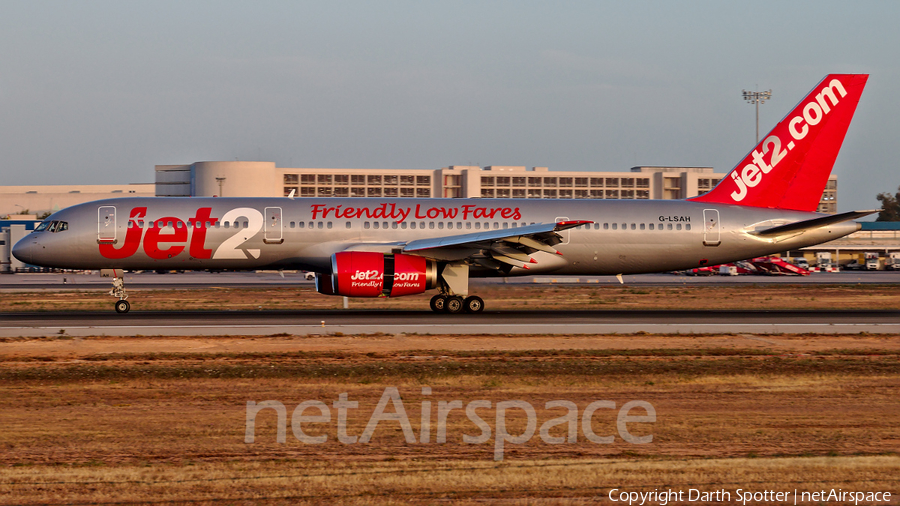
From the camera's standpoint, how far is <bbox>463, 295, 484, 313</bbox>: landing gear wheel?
91.4 feet

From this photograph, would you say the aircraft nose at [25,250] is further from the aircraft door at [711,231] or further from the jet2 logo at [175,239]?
the aircraft door at [711,231]

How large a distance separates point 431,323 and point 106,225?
1295 centimetres

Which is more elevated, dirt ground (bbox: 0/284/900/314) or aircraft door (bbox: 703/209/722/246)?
aircraft door (bbox: 703/209/722/246)

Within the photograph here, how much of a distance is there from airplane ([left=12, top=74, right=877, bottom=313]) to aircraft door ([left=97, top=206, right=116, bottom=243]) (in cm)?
4

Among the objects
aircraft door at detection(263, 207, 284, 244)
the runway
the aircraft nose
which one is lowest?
the runway

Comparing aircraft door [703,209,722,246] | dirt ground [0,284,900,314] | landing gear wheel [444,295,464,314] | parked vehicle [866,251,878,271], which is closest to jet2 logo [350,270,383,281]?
landing gear wheel [444,295,464,314]

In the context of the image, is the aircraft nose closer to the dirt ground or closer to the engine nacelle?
Result: the dirt ground

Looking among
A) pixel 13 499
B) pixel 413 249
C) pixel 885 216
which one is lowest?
pixel 13 499

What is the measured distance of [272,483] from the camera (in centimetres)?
857

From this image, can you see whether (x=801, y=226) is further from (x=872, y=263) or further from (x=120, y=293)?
(x=872, y=263)

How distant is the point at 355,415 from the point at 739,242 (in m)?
22.7

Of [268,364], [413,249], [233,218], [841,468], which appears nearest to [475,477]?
[841,468]

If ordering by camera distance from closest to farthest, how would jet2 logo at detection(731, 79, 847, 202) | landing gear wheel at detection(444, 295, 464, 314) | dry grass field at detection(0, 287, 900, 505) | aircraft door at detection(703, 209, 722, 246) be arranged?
dry grass field at detection(0, 287, 900, 505), landing gear wheel at detection(444, 295, 464, 314), aircraft door at detection(703, 209, 722, 246), jet2 logo at detection(731, 79, 847, 202)

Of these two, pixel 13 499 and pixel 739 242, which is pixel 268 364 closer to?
pixel 13 499
